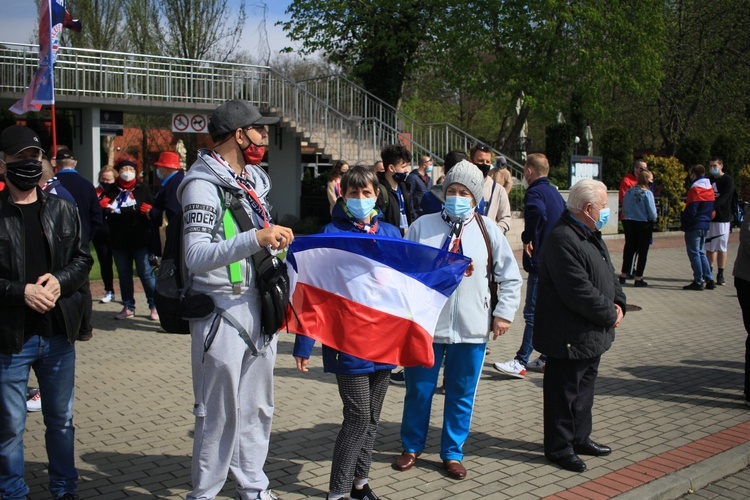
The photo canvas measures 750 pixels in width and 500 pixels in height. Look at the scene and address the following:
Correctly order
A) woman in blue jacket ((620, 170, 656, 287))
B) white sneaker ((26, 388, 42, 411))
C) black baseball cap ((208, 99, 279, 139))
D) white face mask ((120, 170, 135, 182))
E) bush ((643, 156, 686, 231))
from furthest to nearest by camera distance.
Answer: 1. bush ((643, 156, 686, 231))
2. woman in blue jacket ((620, 170, 656, 287))
3. white face mask ((120, 170, 135, 182))
4. white sneaker ((26, 388, 42, 411))
5. black baseball cap ((208, 99, 279, 139))

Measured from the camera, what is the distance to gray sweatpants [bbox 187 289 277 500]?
381 cm

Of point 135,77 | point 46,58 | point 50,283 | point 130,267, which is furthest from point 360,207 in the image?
point 135,77

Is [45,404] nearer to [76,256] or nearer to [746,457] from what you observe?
[76,256]

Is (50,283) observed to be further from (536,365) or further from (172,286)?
(536,365)

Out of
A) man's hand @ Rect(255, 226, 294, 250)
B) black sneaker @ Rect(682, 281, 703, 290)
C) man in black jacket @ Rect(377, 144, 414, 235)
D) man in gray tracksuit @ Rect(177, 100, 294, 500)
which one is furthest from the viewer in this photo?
black sneaker @ Rect(682, 281, 703, 290)

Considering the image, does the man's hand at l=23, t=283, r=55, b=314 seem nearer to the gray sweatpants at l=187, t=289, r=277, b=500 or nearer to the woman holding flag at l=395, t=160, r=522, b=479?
the gray sweatpants at l=187, t=289, r=277, b=500

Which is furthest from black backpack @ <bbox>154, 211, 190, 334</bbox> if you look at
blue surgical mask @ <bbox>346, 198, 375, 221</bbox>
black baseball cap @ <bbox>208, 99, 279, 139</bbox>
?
blue surgical mask @ <bbox>346, 198, 375, 221</bbox>

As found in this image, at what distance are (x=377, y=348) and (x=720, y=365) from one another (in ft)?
17.5

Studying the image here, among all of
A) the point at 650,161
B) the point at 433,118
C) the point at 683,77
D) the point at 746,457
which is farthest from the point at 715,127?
the point at 746,457

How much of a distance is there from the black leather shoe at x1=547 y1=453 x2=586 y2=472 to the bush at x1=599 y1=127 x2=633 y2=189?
2087 cm

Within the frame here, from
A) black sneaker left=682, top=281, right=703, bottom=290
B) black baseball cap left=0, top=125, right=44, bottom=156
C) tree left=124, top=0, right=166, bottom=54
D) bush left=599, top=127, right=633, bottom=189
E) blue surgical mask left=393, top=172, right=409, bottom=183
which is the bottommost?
black sneaker left=682, top=281, right=703, bottom=290

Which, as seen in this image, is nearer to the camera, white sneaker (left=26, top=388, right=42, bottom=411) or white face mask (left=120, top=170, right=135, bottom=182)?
white sneaker (left=26, top=388, right=42, bottom=411)

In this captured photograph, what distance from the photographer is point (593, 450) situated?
5.40 m

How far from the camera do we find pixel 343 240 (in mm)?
4332
